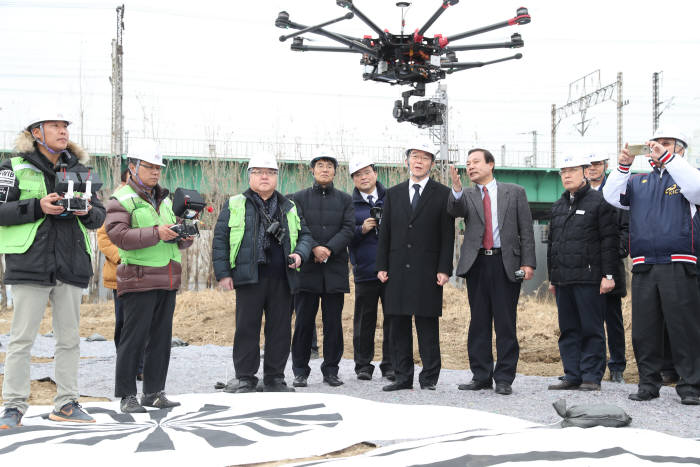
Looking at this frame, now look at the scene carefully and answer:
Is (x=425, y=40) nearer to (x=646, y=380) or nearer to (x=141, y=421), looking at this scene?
(x=646, y=380)

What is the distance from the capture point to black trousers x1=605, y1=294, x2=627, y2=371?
6180mm

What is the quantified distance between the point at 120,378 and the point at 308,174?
11.9 m

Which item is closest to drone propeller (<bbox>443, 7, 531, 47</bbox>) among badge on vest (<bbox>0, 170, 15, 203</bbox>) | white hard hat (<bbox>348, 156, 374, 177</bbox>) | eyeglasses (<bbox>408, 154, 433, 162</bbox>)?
white hard hat (<bbox>348, 156, 374, 177</bbox>)

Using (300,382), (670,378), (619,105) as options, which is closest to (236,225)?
(300,382)

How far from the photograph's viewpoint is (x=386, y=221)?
19.5 feet

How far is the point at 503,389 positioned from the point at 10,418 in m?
3.50

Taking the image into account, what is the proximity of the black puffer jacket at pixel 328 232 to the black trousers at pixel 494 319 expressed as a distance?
113 cm

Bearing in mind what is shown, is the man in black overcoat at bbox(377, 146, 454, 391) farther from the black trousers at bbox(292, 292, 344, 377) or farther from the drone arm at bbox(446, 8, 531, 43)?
the drone arm at bbox(446, 8, 531, 43)

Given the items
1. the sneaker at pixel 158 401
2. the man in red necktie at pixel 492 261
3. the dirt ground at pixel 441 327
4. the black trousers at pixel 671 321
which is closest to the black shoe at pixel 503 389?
the man in red necktie at pixel 492 261

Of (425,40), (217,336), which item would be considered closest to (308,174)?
(425,40)

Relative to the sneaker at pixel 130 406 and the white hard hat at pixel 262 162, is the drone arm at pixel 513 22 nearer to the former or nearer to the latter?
the white hard hat at pixel 262 162

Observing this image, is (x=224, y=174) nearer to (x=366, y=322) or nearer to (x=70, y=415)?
(x=366, y=322)

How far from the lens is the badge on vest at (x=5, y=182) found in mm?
4191

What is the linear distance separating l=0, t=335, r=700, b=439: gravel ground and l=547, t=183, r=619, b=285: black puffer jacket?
3.12ft
